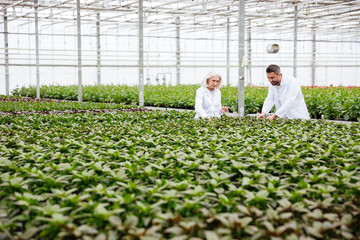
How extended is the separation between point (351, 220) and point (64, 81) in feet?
79.1

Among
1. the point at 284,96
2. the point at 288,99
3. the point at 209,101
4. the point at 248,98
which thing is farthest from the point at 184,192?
the point at 248,98

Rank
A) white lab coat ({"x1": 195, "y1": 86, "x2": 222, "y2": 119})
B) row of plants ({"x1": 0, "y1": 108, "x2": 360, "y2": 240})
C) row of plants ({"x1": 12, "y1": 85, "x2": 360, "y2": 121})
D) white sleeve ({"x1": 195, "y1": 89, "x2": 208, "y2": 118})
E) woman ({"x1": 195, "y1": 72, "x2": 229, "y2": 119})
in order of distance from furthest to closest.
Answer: row of plants ({"x1": 12, "y1": 85, "x2": 360, "y2": 121}) < white lab coat ({"x1": 195, "y1": 86, "x2": 222, "y2": 119}) < woman ({"x1": 195, "y1": 72, "x2": 229, "y2": 119}) < white sleeve ({"x1": 195, "y1": 89, "x2": 208, "y2": 118}) < row of plants ({"x1": 0, "y1": 108, "x2": 360, "y2": 240})

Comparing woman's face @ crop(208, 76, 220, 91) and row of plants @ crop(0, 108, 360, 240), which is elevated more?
woman's face @ crop(208, 76, 220, 91)

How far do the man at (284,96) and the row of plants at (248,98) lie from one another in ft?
1.43

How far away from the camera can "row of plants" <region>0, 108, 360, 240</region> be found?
1.91m

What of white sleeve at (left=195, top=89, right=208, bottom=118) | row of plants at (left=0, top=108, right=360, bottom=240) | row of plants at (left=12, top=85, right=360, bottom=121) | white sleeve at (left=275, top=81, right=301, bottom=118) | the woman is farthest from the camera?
row of plants at (left=12, top=85, right=360, bottom=121)

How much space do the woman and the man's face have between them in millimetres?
847

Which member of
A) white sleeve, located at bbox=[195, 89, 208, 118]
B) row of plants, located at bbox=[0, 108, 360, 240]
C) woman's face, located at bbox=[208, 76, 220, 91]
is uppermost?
woman's face, located at bbox=[208, 76, 220, 91]

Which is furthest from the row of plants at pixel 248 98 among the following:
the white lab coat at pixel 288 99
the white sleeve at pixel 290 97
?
the white sleeve at pixel 290 97

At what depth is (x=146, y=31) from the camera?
1149 inches

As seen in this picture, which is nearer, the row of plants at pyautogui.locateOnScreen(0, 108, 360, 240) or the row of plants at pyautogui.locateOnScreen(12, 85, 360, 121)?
the row of plants at pyautogui.locateOnScreen(0, 108, 360, 240)

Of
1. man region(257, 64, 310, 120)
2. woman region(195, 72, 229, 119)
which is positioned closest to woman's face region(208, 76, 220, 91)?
woman region(195, 72, 229, 119)

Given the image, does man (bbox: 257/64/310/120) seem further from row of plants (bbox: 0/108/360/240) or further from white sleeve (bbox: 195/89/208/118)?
row of plants (bbox: 0/108/360/240)

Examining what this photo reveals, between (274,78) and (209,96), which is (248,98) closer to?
(209,96)
